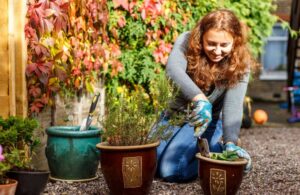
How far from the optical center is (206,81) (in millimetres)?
3754

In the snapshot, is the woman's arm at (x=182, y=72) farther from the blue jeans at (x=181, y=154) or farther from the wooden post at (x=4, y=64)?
the wooden post at (x=4, y=64)

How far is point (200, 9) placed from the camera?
18.3ft

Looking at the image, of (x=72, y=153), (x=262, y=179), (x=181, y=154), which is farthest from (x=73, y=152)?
(x=262, y=179)

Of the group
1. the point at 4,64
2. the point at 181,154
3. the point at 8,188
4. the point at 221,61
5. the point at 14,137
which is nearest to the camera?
the point at 8,188

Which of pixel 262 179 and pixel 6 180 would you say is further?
pixel 262 179

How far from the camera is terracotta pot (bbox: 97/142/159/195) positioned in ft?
10.4

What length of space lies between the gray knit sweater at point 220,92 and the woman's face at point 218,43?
20 cm

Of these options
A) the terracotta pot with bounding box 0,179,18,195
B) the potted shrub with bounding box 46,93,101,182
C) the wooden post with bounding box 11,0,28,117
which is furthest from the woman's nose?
the terracotta pot with bounding box 0,179,18,195

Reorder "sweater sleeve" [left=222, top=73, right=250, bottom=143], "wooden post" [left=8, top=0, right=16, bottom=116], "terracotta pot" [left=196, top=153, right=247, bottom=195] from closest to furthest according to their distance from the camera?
"terracotta pot" [left=196, top=153, right=247, bottom=195] → "wooden post" [left=8, top=0, right=16, bottom=116] → "sweater sleeve" [left=222, top=73, right=250, bottom=143]

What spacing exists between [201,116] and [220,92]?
1.71ft

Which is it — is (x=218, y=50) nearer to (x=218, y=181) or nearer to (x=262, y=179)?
(x=218, y=181)

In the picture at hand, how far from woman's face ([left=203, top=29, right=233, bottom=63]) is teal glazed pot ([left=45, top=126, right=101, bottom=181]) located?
31.7 inches

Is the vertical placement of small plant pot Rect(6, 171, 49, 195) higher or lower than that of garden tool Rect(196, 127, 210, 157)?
lower

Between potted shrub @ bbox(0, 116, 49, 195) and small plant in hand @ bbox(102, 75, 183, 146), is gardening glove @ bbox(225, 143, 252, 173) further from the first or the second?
potted shrub @ bbox(0, 116, 49, 195)
